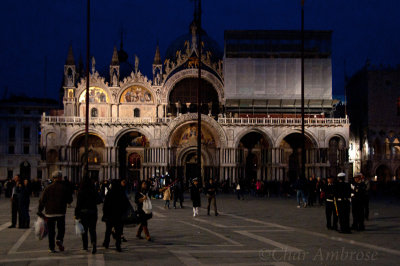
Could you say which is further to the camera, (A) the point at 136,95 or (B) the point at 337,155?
(B) the point at 337,155

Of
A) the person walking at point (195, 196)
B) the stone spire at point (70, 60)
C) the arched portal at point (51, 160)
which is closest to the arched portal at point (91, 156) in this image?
the arched portal at point (51, 160)

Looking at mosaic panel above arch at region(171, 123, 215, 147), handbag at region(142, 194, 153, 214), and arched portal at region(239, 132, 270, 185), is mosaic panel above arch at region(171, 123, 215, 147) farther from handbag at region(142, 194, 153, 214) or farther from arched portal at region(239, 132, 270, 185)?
handbag at region(142, 194, 153, 214)

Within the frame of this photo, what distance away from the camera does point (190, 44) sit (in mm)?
62906

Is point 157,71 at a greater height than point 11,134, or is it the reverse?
point 157,71

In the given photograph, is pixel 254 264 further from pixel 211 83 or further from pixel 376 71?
pixel 376 71

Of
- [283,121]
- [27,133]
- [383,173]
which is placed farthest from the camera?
[27,133]

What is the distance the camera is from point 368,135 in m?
64.1

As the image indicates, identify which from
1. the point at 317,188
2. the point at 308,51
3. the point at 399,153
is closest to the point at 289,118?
the point at 308,51

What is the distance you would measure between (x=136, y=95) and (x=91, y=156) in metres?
8.47

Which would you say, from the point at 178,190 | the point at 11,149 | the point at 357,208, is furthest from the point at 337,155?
the point at 11,149

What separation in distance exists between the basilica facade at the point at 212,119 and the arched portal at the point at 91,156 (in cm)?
11

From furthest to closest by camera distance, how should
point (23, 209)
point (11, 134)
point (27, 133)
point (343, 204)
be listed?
point (27, 133), point (11, 134), point (23, 209), point (343, 204)

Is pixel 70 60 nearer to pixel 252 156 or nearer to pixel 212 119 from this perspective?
pixel 212 119

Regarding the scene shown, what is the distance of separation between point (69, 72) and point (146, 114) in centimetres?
990
